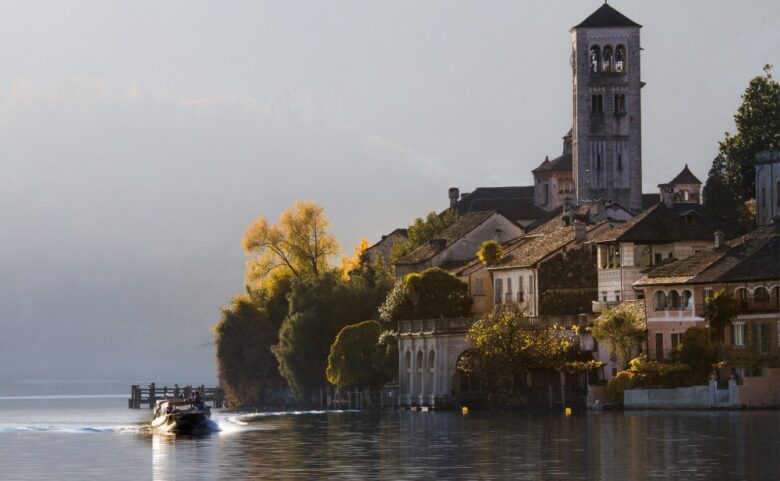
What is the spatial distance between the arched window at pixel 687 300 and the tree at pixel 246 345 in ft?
204

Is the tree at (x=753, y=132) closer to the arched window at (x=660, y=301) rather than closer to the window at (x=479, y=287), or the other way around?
the window at (x=479, y=287)

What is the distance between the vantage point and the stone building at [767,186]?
18300 centimetres

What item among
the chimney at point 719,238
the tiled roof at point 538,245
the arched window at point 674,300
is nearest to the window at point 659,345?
the arched window at point 674,300

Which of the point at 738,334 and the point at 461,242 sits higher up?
the point at 461,242

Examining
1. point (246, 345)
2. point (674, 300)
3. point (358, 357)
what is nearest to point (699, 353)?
point (674, 300)

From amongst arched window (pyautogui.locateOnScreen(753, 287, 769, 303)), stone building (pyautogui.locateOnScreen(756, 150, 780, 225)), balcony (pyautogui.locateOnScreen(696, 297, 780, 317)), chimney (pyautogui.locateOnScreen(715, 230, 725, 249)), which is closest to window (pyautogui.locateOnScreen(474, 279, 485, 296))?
stone building (pyautogui.locateOnScreen(756, 150, 780, 225))

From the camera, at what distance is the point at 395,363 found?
169 m

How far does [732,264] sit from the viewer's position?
139125mm

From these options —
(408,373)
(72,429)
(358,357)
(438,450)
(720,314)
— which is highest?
(720,314)

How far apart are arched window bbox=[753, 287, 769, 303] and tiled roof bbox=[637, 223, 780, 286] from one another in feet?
2.31

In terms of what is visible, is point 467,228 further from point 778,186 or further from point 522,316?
point 522,316

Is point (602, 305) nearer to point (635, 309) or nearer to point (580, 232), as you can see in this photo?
point (635, 309)

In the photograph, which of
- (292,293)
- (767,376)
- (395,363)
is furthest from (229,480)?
(292,293)

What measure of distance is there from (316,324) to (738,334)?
52.8 metres
